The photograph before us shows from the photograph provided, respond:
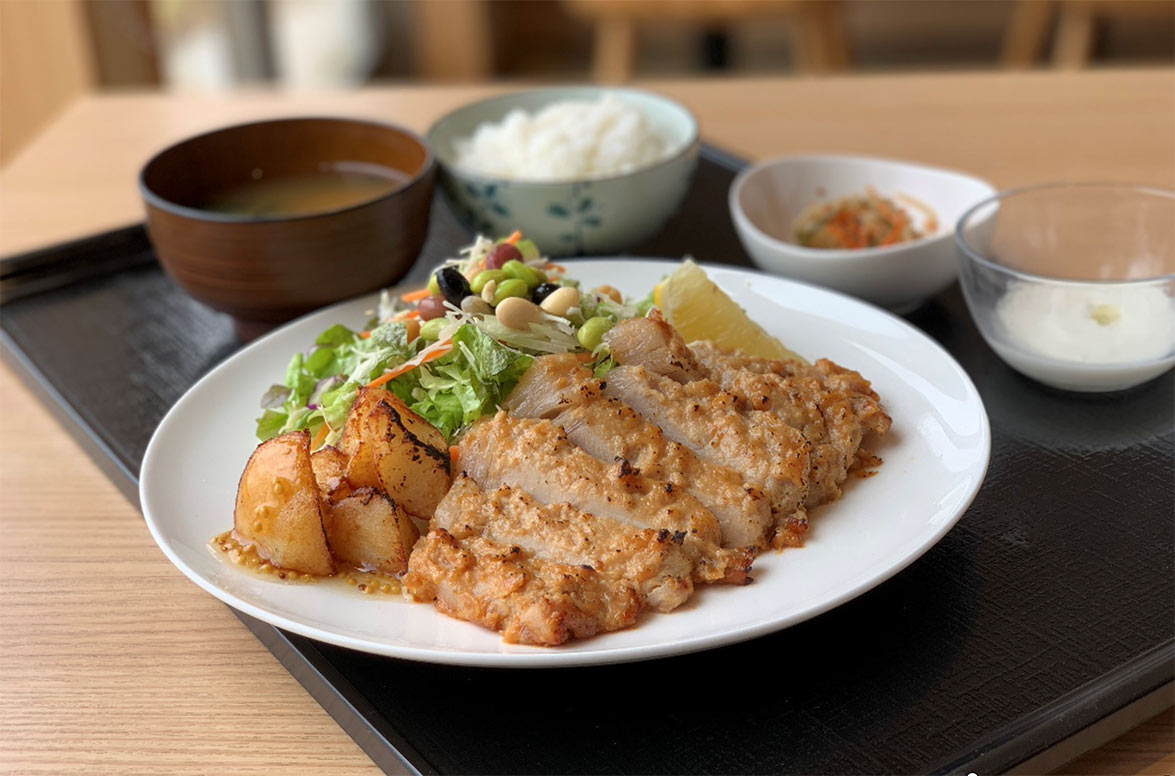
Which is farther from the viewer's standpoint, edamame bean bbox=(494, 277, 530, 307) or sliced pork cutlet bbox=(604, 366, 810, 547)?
edamame bean bbox=(494, 277, 530, 307)

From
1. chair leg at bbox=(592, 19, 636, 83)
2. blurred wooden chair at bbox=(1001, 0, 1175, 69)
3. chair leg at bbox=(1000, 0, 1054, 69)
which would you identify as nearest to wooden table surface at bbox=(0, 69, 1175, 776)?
chair leg at bbox=(592, 19, 636, 83)

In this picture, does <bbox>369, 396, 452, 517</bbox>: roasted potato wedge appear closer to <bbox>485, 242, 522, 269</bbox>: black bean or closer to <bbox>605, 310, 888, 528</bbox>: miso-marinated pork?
<bbox>605, 310, 888, 528</bbox>: miso-marinated pork

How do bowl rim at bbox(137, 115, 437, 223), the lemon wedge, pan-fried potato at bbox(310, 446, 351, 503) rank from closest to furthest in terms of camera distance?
pan-fried potato at bbox(310, 446, 351, 503) → the lemon wedge → bowl rim at bbox(137, 115, 437, 223)

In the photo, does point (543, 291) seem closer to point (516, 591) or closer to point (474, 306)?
point (474, 306)

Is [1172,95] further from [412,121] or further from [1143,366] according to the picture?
[412,121]

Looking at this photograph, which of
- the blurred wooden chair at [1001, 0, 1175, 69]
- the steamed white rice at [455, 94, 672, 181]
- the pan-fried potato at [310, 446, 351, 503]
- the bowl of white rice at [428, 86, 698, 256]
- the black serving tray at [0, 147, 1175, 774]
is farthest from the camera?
the blurred wooden chair at [1001, 0, 1175, 69]

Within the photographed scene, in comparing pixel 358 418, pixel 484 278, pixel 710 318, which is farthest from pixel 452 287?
pixel 710 318

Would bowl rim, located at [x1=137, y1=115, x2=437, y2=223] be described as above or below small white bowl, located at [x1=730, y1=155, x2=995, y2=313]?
above
